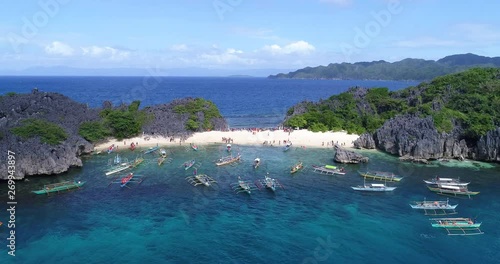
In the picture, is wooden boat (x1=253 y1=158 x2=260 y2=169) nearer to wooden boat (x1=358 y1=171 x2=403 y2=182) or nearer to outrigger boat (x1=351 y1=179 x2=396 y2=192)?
outrigger boat (x1=351 y1=179 x2=396 y2=192)

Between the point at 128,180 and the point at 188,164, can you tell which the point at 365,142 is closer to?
the point at 188,164

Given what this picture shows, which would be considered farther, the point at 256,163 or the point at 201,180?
the point at 256,163

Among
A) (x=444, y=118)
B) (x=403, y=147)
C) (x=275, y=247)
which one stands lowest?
(x=275, y=247)

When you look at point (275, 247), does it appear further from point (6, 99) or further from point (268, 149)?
point (6, 99)

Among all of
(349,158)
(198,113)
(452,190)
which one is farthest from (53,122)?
(452,190)

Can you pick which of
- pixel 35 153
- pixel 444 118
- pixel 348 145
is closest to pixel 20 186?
pixel 35 153
